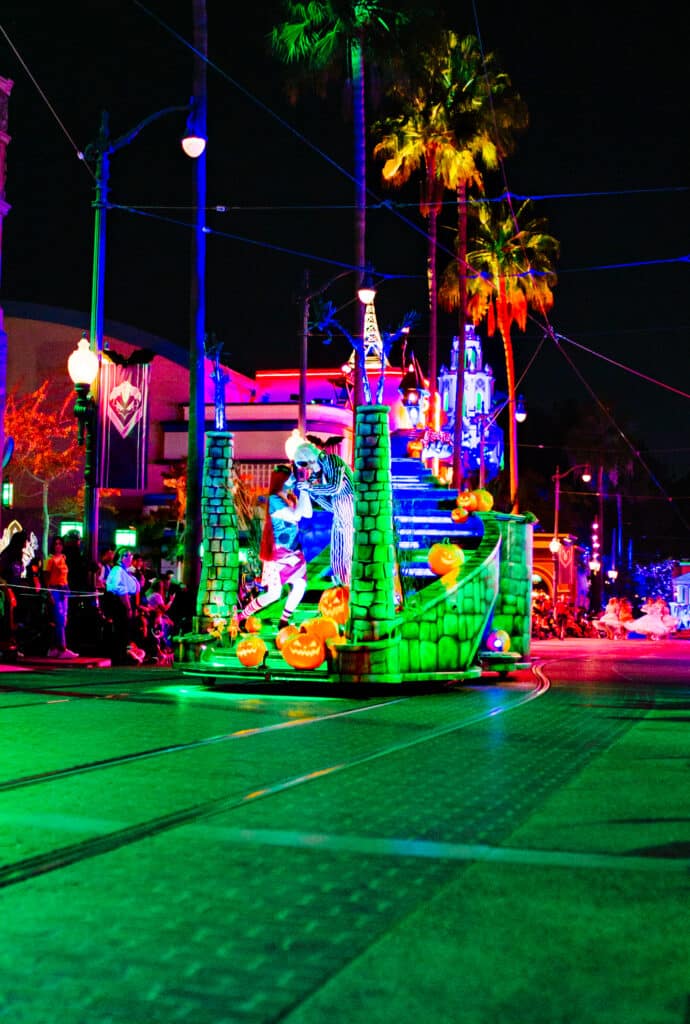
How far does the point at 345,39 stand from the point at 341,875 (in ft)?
99.1

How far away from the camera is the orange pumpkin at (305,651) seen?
1773 cm

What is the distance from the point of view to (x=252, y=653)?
18312 millimetres

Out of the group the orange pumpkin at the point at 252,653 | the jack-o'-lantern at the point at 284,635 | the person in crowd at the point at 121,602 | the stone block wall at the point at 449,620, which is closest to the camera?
the jack-o'-lantern at the point at 284,635

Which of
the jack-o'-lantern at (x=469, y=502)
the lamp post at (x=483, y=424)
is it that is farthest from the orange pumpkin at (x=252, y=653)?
the lamp post at (x=483, y=424)

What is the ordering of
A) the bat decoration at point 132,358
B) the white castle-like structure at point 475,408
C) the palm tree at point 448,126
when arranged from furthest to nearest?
the white castle-like structure at point 475,408 < the palm tree at point 448,126 < the bat decoration at point 132,358

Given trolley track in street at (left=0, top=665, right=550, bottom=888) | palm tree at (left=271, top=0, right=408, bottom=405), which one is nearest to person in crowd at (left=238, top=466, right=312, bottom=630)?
trolley track in street at (left=0, top=665, right=550, bottom=888)

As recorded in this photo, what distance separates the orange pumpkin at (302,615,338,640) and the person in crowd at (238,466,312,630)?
1421mm

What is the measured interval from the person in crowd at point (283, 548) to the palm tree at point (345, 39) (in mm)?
13815

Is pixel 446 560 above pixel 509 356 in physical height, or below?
below

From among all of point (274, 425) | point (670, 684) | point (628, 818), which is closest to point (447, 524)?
point (670, 684)

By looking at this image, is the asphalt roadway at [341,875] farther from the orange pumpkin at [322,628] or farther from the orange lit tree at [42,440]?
the orange lit tree at [42,440]

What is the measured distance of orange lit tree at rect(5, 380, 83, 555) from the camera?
48.0 m

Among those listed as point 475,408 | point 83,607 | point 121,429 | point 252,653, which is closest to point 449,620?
point 252,653

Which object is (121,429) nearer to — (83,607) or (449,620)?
(83,607)
